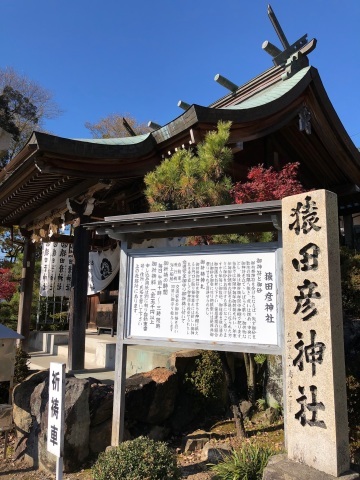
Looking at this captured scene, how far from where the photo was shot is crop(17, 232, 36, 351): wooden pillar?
11859 millimetres

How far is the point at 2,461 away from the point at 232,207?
5192 mm

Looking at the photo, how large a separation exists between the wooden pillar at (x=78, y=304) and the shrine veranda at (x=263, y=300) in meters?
3.14

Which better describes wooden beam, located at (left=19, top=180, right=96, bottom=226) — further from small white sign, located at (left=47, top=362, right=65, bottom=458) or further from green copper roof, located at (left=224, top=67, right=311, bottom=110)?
small white sign, located at (left=47, top=362, right=65, bottom=458)

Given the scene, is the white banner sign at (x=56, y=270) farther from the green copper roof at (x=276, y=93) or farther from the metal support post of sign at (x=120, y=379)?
the metal support post of sign at (x=120, y=379)

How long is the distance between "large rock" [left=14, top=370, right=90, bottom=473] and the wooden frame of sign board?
0.71m

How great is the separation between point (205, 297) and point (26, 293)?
30.5 ft

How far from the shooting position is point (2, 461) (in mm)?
5699

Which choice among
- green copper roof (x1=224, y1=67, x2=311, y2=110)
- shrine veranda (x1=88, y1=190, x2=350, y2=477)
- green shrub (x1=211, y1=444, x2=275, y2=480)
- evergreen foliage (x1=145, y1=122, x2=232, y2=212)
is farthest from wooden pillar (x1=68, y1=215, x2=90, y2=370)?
green shrub (x1=211, y1=444, x2=275, y2=480)

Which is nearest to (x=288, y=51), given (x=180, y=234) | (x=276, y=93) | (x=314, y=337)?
(x=276, y=93)

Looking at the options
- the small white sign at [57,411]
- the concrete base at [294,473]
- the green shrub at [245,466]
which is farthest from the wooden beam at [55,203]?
the concrete base at [294,473]

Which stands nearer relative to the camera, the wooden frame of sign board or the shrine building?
the wooden frame of sign board

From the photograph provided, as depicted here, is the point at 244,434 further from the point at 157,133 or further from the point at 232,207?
the point at 157,133

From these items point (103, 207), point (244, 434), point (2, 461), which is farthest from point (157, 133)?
point (2, 461)

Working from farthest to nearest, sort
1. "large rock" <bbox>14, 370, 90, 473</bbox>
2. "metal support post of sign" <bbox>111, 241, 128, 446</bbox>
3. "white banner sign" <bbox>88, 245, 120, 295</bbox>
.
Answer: "white banner sign" <bbox>88, 245, 120, 295</bbox>
"large rock" <bbox>14, 370, 90, 473</bbox>
"metal support post of sign" <bbox>111, 241, 128, 446</bbox>
